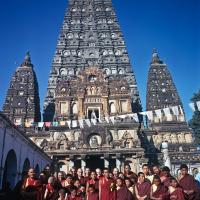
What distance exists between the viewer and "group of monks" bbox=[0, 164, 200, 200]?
8.14 metres

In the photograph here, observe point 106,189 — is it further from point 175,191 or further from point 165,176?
point 175,191

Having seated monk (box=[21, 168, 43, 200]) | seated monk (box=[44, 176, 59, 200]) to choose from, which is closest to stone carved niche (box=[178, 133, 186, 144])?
seated monk (box=[44, 176, 59, 200])

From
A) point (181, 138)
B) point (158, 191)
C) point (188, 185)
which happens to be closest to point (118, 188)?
point (158, 191)

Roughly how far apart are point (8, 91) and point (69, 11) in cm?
2410

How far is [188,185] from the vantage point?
27.7ft

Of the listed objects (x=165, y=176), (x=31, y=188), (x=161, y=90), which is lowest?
(x=31, y=188)

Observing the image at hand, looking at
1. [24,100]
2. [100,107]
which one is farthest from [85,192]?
[24,100]

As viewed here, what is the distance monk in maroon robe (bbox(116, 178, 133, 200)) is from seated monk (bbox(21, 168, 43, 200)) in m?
2.48

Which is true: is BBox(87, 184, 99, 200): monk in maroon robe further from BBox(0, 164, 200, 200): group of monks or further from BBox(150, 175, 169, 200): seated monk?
BBox(150, 175, 169, 200): seated monk

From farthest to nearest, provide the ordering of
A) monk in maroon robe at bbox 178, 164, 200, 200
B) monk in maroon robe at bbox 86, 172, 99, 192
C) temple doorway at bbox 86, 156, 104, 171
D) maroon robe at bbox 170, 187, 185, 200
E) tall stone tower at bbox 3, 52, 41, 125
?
tall stone tower at bbox 3, 52, 41, 125 → temple doorway at bbox 86, 156, 104, 171 → monk in maroon robe at bbox 86, 172, 99, 192 → monk in maroon robe at bbox 178, 164, 200, 200 → maroon robe at bbox 170, 187, 185, 200

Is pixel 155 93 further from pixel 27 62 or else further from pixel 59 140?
pixel 27 62

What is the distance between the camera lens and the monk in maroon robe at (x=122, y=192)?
8.59 metres

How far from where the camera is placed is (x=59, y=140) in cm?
3506

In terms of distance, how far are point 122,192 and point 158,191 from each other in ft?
4.00
